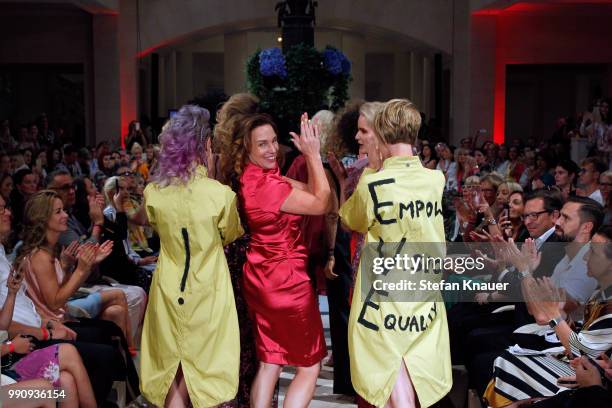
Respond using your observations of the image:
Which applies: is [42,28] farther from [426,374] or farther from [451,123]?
[426,374]

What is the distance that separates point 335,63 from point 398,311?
8.39 feet

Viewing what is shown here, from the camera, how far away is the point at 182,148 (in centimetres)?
369

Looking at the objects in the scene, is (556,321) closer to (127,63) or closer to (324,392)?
(324,392)

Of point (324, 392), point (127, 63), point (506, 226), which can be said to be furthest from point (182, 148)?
point (127, 63)

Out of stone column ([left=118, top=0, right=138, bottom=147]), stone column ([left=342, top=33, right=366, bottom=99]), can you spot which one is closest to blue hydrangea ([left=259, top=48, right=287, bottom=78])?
stone column ([left=118, top=0, right=138, bottom=147])

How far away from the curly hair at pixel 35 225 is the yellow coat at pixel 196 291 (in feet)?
3.60

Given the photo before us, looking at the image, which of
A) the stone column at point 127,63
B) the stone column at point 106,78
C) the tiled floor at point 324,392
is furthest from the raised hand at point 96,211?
the stone column at point 127,63

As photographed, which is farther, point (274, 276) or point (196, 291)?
point (274, 276)

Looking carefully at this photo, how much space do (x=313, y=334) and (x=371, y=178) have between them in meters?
0.77

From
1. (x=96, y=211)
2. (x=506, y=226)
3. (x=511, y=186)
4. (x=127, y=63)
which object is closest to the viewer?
(x=506, y=226)

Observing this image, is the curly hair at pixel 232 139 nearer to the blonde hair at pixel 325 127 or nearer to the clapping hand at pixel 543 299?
the blonde hair at pixel 325 127

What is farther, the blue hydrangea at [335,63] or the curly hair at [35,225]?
the blue hydrangea at [335,63]

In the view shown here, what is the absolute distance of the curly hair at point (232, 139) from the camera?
3.86m

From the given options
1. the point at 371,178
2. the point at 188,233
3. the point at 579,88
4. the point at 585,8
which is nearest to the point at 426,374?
the point at 371,178
